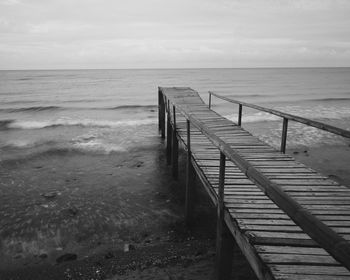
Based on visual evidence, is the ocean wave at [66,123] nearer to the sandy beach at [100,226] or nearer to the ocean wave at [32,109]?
the ocean wave at [32,109]

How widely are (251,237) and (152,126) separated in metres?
16.3

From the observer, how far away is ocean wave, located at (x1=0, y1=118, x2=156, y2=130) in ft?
63.1

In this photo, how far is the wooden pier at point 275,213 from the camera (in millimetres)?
1693

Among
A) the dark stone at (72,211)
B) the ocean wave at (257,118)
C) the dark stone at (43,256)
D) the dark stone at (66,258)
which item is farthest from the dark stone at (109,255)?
the ocean wave at (257,118)

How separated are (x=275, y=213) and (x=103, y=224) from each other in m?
4.41

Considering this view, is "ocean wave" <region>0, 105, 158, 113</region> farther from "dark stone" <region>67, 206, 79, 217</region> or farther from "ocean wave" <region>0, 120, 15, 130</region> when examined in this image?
"dark stone" <region>67, 206, 79, 217</region>

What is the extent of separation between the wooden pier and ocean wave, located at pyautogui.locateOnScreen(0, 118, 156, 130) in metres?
14.1

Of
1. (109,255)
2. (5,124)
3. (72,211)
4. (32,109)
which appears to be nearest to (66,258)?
(109,255)

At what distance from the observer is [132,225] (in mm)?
6805

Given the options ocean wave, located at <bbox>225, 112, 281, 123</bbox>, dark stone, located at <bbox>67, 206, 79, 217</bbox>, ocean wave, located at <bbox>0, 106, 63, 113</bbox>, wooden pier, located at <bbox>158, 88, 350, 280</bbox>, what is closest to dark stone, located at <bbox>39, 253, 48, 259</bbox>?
dark stone, located at <bbox>67, 206, 79, 217</bbox>

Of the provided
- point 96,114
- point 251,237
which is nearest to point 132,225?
point 251,237

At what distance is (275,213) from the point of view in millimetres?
3723

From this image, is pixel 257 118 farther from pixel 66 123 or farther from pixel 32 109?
pixel 32 109

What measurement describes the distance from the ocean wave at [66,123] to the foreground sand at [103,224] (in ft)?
28.0
